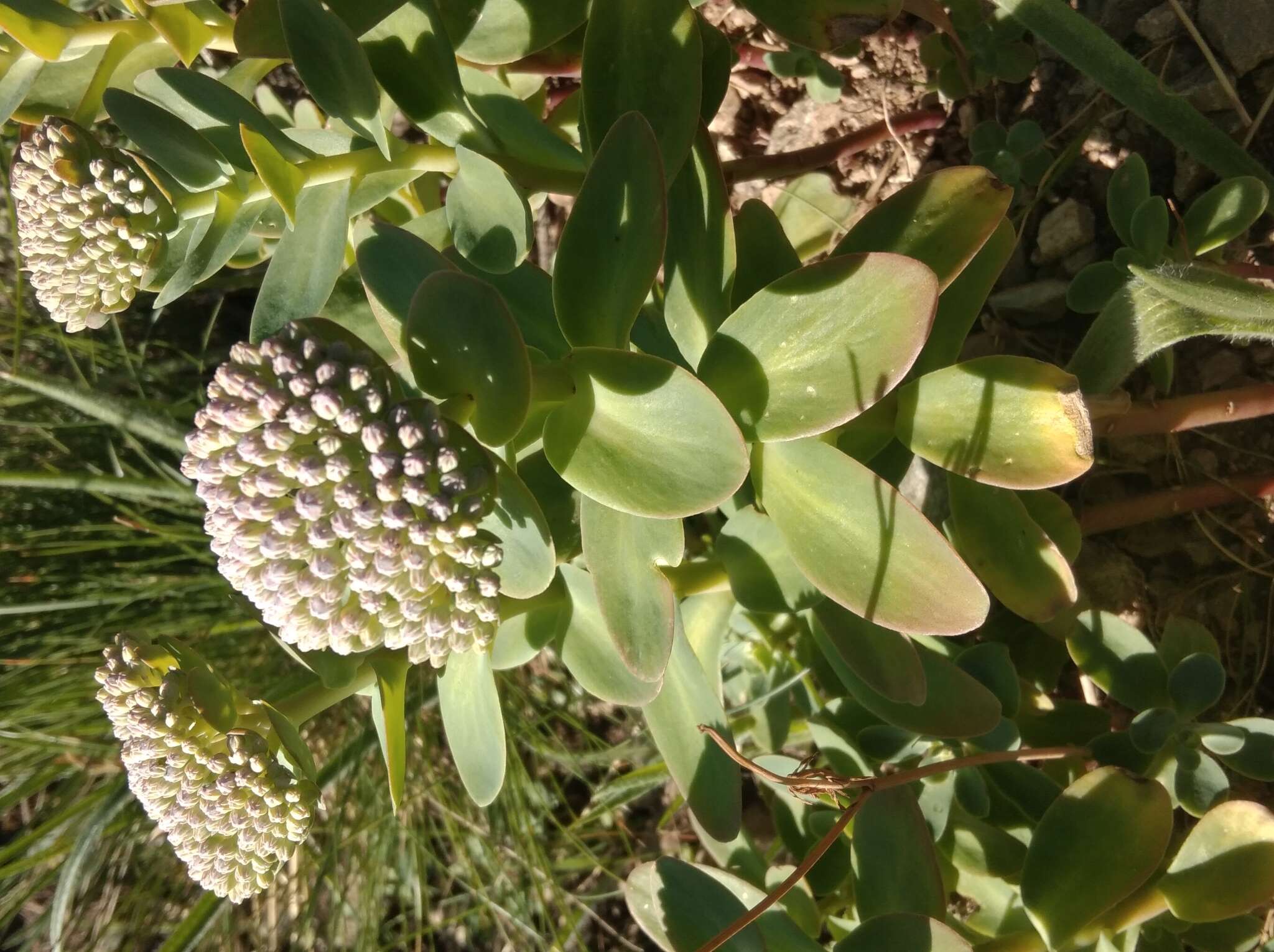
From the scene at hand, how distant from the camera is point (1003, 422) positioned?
1103mm

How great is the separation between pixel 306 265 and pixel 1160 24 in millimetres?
1396

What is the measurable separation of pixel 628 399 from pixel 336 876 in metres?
1.93

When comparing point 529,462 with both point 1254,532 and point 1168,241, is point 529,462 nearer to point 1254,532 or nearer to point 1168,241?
point 1168,241

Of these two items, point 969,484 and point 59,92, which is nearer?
point 969,484

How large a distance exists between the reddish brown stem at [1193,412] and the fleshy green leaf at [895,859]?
0.60 meters

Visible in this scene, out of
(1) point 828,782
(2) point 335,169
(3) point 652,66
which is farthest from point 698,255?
(1) point 828,782

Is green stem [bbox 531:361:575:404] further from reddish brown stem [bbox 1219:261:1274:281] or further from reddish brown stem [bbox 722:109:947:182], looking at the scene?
reddish brown stem [bbox 1219:261:1274:281]

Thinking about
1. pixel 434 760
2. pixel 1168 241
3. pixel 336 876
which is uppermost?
pixel 1168 241

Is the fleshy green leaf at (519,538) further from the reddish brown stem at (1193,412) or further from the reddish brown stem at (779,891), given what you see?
the reddish brown stem at (1193,412)

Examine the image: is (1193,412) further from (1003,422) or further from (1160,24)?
(1160,24)

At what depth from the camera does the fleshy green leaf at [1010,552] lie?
4.00 feet

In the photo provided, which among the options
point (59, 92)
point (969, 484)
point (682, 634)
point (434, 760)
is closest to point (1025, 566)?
point (969, 484)

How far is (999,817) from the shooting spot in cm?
148

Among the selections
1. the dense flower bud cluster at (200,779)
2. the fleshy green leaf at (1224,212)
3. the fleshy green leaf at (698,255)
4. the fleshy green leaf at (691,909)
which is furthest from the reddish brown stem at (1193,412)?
the dense flower bud cluster at (200,779)
